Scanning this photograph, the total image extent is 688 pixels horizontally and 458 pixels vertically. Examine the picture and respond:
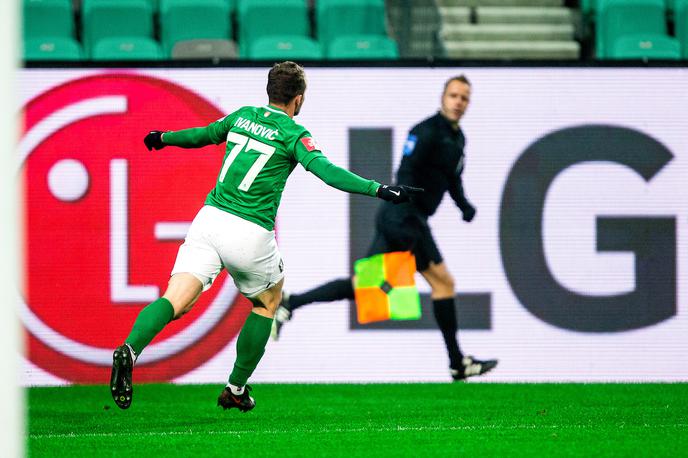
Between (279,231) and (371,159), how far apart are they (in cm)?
87

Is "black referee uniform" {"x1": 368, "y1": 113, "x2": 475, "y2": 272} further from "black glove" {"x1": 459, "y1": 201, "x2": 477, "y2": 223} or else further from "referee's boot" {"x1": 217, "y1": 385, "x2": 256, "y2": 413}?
"referee's boot" {"x1": 217, "y1": 385, "x2": 256, "y2": 413}

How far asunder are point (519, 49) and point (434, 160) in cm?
278

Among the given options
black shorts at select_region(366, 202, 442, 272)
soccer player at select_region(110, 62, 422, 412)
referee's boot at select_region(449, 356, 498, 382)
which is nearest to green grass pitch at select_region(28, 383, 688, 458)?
referee's boot at select_region(449, 356, 498, 382)

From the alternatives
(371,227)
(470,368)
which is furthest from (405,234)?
(470,368)

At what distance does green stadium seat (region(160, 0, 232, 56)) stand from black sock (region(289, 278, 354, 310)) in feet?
8.56

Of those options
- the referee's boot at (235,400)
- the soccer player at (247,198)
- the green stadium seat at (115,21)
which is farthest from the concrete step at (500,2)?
the referee's boot at (235,400)

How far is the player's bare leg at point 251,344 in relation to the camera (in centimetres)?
640

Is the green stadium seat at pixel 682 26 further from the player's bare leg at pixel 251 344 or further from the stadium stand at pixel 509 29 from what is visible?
the player's bare leg at pixel 251 344

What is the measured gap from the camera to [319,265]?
871cm

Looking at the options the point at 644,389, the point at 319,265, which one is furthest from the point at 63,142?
the point at 644,389

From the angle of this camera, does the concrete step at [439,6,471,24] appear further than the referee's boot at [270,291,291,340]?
Yes

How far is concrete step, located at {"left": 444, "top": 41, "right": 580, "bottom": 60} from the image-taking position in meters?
10.2

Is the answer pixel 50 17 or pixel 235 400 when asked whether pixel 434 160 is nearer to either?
pixel 235 400

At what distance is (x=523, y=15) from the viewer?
10.9 m
